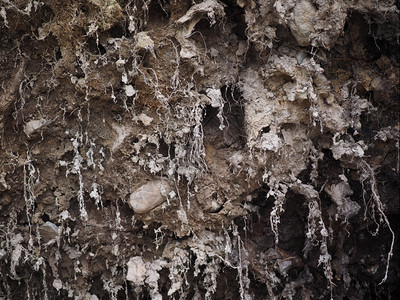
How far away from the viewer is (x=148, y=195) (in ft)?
6.41

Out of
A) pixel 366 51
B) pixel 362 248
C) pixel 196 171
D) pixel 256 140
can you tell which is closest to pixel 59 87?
pixel 196 171

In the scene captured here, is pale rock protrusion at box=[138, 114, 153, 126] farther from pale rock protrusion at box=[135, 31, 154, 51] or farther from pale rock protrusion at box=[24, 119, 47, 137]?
pale rock protrusion at box=[24, 119, 47, 137]

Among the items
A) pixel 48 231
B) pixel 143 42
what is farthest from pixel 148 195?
pixel 143 42

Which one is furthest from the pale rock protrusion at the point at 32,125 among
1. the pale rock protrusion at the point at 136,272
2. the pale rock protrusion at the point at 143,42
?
the pale rock protrusion at the point at 136,272

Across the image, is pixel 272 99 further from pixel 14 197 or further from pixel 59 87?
pixel 14 197

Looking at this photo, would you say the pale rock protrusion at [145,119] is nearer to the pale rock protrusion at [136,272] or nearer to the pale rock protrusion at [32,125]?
the pale rock protrusion at [32,125]

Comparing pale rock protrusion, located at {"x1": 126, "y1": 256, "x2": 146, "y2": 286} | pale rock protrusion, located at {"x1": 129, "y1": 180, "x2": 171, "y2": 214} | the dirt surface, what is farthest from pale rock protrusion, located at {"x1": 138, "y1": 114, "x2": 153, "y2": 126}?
pale rock protrusion, located at {"x1": 126, "y1": 256, "x2": 146, "y2": 286}

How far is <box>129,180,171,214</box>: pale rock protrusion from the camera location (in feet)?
6.41

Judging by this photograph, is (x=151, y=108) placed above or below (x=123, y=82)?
below

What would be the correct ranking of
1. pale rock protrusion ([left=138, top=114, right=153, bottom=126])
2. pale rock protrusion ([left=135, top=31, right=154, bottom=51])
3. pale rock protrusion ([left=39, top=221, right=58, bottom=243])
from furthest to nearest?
pale rock protrusion ([left=39, top=221, right=58, bottom=243]), pale rock protrusion ([left=138, top=114, right=153, bottom=126]), pale rock protrusion ([left=135, top=31, right=154, bottom=51])

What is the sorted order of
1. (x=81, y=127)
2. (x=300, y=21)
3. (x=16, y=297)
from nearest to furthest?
(x=300, y=21)
(x=81, y=127)
(x=16, y=297)

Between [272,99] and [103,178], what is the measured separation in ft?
2.93

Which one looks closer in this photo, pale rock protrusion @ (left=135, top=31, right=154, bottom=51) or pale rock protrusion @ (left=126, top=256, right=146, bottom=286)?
pale rock protrusion @ (left=135, top=31, right=154, bottom=51)

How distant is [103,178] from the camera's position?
200cm
